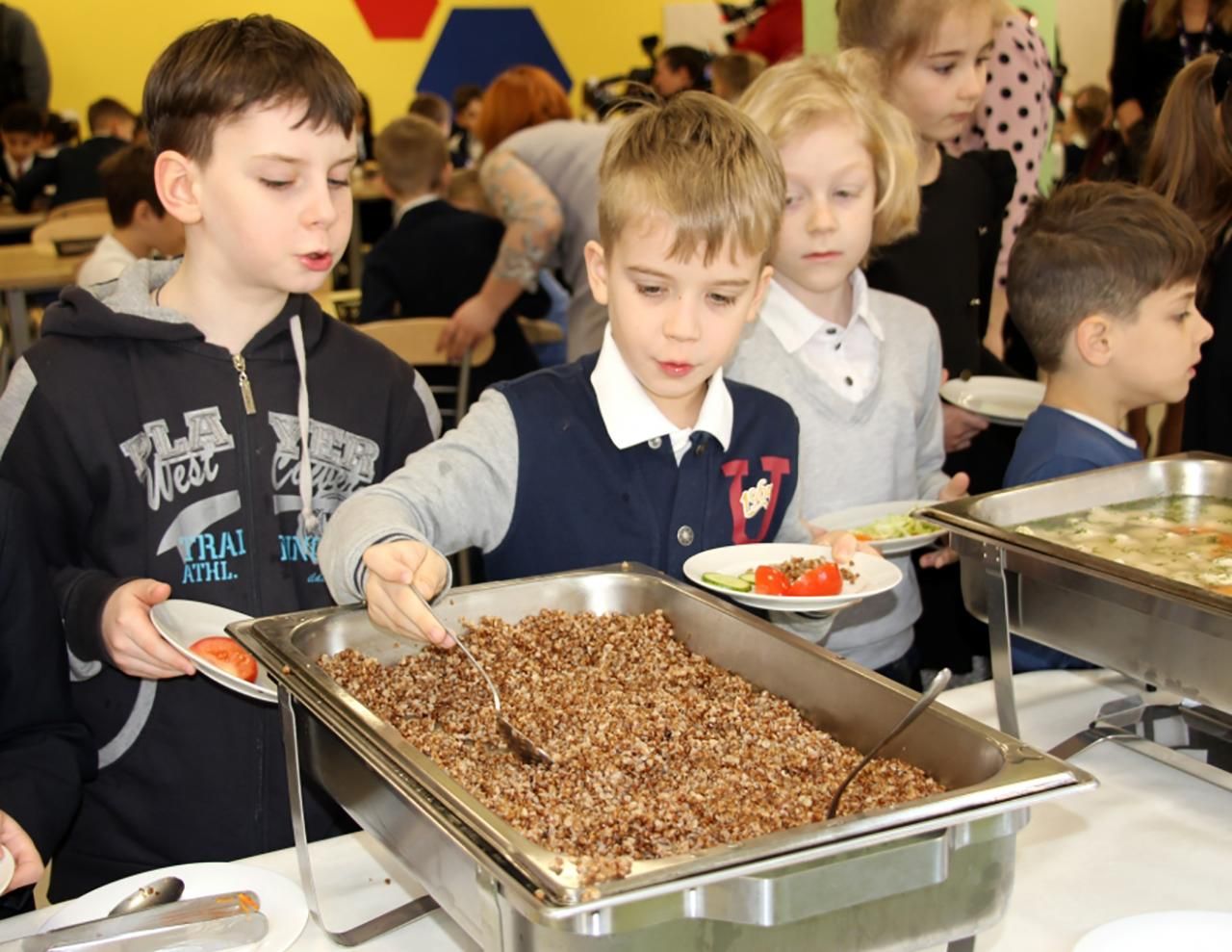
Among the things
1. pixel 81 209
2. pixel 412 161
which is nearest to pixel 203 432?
pixel 412 161

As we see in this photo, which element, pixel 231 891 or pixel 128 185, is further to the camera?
pixel 128 185

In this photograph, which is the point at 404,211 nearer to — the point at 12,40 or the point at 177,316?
the point at 177,316

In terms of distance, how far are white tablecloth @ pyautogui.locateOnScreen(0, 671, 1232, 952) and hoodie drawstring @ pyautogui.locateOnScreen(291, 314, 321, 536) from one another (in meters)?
0.42

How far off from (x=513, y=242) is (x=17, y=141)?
433 centimetres

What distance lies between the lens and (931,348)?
1.88 m

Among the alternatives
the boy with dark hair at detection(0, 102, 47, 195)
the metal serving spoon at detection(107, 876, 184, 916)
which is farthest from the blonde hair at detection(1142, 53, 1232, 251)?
the boy with dark hair at detection(0, 102, 47, 195)

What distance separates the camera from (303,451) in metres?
1.45

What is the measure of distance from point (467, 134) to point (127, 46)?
2116 millimetres

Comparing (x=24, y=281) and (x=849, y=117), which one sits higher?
(x=849, y=117)

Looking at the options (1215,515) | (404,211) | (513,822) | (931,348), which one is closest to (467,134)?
(404,211)

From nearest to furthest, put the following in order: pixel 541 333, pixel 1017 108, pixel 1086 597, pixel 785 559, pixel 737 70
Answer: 1. pixel 1086 597
2. pixel 785 559
3. pixel 1017 108
4. pixel 541 333
5. pixel 737 70

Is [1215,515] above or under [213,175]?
under

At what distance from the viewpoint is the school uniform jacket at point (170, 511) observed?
1376 millimetres

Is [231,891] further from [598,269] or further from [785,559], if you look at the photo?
[598,269]
